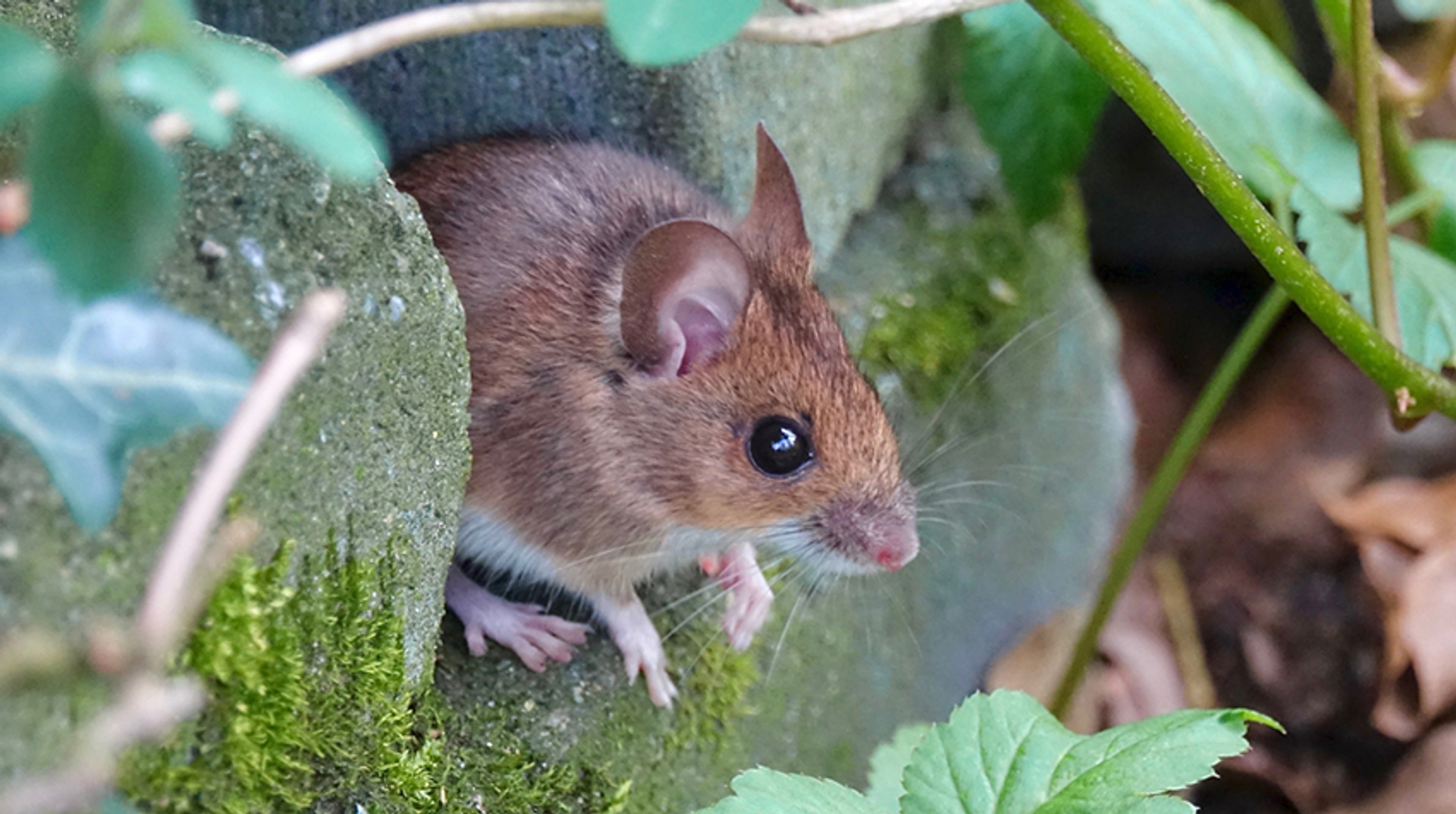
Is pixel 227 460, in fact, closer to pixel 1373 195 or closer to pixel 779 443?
pixel 779 443

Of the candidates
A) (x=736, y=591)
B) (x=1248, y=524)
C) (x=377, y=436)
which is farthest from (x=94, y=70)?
(x=1248, y=524)

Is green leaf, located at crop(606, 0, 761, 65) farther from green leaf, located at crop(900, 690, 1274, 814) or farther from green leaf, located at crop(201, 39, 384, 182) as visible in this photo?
green leaf, located at crop(900, 690, 1274, 814)

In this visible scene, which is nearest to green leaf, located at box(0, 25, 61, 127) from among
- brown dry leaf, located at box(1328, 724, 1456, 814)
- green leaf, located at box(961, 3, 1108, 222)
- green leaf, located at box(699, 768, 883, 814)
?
green leaf, located at box(699, 768, 883, 814)

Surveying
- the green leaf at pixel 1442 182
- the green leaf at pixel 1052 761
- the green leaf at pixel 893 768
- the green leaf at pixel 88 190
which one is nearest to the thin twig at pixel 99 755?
the green leaf at pixel 88 190

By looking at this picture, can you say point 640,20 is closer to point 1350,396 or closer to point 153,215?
point 153,215

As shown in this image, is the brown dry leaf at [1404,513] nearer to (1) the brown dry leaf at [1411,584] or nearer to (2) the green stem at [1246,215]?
(1) the brown dry leaf at [1411,584]

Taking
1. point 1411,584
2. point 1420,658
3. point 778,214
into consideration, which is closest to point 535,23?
point 778,214
